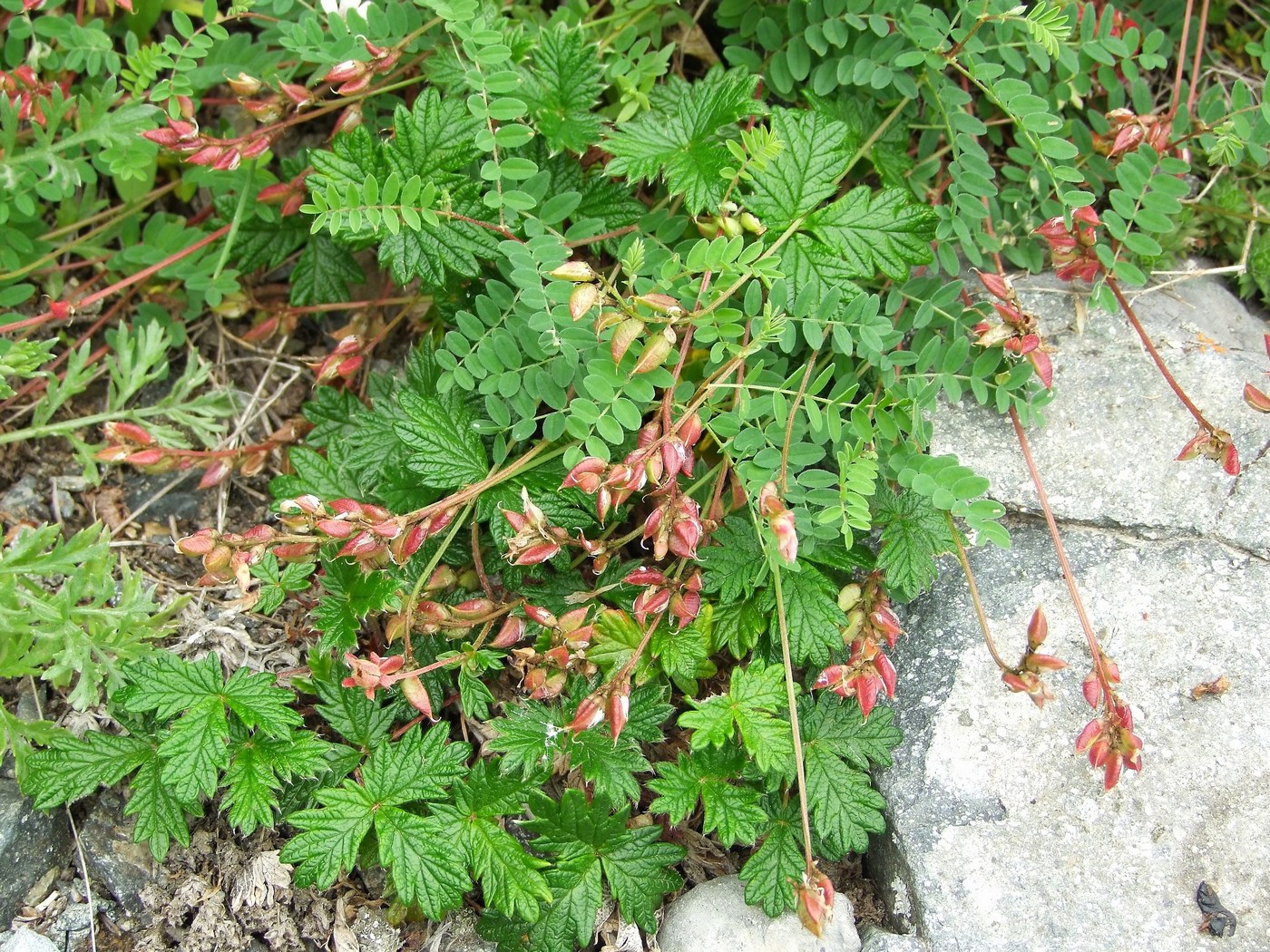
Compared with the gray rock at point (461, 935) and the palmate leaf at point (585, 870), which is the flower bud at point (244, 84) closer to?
the palmate leaf at point (585, 870)

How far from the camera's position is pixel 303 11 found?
3.12 m

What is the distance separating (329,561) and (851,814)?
4.72 feet

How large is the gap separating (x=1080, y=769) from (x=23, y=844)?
2.68 meters

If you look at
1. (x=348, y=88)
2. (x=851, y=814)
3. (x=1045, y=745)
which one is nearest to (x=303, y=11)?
(x=348, y=88)

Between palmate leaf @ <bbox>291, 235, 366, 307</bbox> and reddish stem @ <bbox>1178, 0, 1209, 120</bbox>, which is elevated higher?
reddish stem @ <bbox>1178, 0, 1209, 120</bbox>

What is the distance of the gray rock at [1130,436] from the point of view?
277 centimetres

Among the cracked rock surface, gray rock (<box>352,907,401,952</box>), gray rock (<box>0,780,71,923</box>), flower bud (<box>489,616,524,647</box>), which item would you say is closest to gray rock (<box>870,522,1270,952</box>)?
the cracked rock surface

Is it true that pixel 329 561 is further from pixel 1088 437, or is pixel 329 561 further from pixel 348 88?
pixel 1088 437

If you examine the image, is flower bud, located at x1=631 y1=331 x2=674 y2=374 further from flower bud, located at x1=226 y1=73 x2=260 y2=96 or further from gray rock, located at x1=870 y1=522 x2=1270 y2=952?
flower bud, located at x1=226 y1=73 x2=260 y2=96

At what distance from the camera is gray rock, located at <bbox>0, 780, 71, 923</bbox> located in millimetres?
2576

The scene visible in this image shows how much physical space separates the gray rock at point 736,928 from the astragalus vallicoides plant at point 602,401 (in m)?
0.10

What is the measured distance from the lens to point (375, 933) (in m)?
2.56

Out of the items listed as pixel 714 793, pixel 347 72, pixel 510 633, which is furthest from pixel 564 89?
pixel 714 793

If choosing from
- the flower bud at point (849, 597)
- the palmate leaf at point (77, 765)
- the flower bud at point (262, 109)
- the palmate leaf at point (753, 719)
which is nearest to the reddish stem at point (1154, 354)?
the flower bud at point (849, 597)
